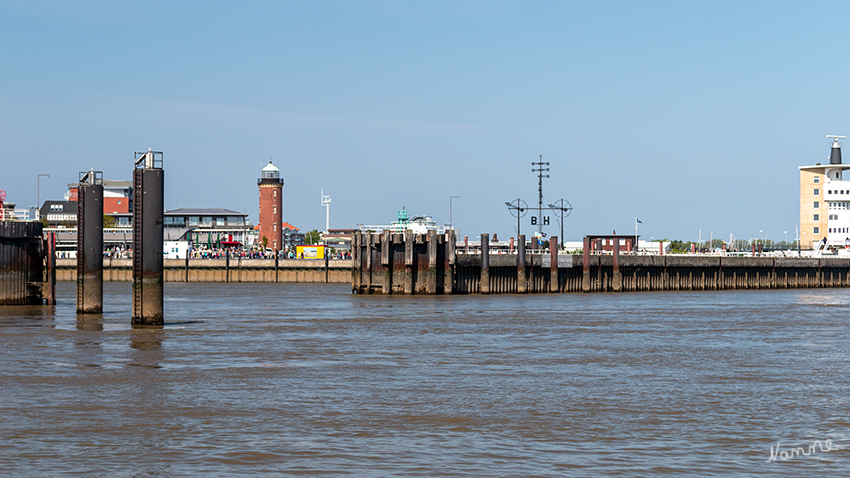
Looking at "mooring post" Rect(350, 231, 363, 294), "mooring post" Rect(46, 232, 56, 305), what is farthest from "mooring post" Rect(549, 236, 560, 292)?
"mooring post" Rect(46, 232, 56, 305)

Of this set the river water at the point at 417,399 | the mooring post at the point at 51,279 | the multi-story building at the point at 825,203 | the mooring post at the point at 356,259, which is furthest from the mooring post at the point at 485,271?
the multi-story building at the point at 825,203

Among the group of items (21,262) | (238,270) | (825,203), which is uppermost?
(825,203)

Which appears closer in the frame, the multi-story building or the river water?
the river water

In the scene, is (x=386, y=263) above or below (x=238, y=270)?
above

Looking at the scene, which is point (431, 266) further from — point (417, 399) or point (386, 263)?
point (417, 399)

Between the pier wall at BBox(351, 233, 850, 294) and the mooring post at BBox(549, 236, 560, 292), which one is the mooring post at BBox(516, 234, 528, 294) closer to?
the pier wall at BBox(351, 233, 850, 294)

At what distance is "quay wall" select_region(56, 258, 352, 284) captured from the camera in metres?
106

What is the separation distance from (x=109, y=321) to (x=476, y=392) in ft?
76.2

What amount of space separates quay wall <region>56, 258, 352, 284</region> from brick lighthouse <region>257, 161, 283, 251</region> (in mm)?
67861

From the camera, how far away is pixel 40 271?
4503cm

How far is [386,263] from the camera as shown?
213ft

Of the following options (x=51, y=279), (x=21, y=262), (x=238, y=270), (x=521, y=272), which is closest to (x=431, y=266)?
(x=521, y=272)

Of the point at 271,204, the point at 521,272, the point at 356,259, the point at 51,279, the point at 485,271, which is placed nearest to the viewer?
the point at 51,279

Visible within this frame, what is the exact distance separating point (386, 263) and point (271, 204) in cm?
12337
